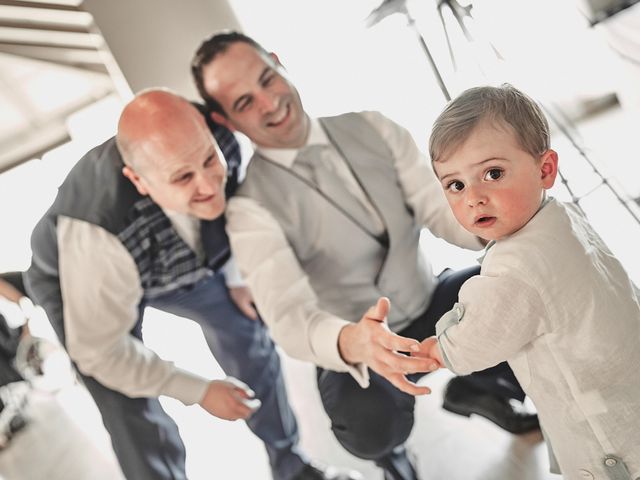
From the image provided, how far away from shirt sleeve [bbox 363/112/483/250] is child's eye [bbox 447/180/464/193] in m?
0.48

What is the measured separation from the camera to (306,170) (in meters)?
1.04

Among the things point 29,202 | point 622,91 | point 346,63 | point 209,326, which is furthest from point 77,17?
point 622,91

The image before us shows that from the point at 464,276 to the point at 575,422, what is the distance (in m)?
0.53

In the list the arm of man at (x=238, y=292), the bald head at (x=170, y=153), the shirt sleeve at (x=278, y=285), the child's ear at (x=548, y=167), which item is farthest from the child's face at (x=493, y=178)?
the arm of man at (x=238, y=292)

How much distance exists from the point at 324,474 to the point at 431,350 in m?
0.73

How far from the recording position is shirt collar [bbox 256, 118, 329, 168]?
1.04 m

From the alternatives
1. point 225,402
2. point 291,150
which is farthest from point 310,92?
point 225,402

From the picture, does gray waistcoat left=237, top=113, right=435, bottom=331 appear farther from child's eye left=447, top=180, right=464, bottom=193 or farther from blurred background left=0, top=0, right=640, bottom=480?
child's eye left=447, top=180, right=464, bottom=193

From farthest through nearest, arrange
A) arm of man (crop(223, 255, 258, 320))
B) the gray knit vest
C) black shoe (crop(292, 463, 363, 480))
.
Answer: arm of man (crop(223, 255, 258, 320)) < black shoe (crop(292, 463, 363, 480)) < the gray knit vest

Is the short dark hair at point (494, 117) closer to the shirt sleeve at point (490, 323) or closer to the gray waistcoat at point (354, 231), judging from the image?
the shirt sleeve at point (490, 323)

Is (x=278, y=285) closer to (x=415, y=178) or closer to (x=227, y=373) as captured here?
(x=415, y=178)

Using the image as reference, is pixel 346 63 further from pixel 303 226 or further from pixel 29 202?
pixel 29 202

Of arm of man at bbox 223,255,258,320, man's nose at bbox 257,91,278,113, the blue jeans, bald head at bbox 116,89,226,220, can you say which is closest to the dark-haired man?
man's nose at bbox 257,91,278,113

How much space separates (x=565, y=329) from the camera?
581 mm
